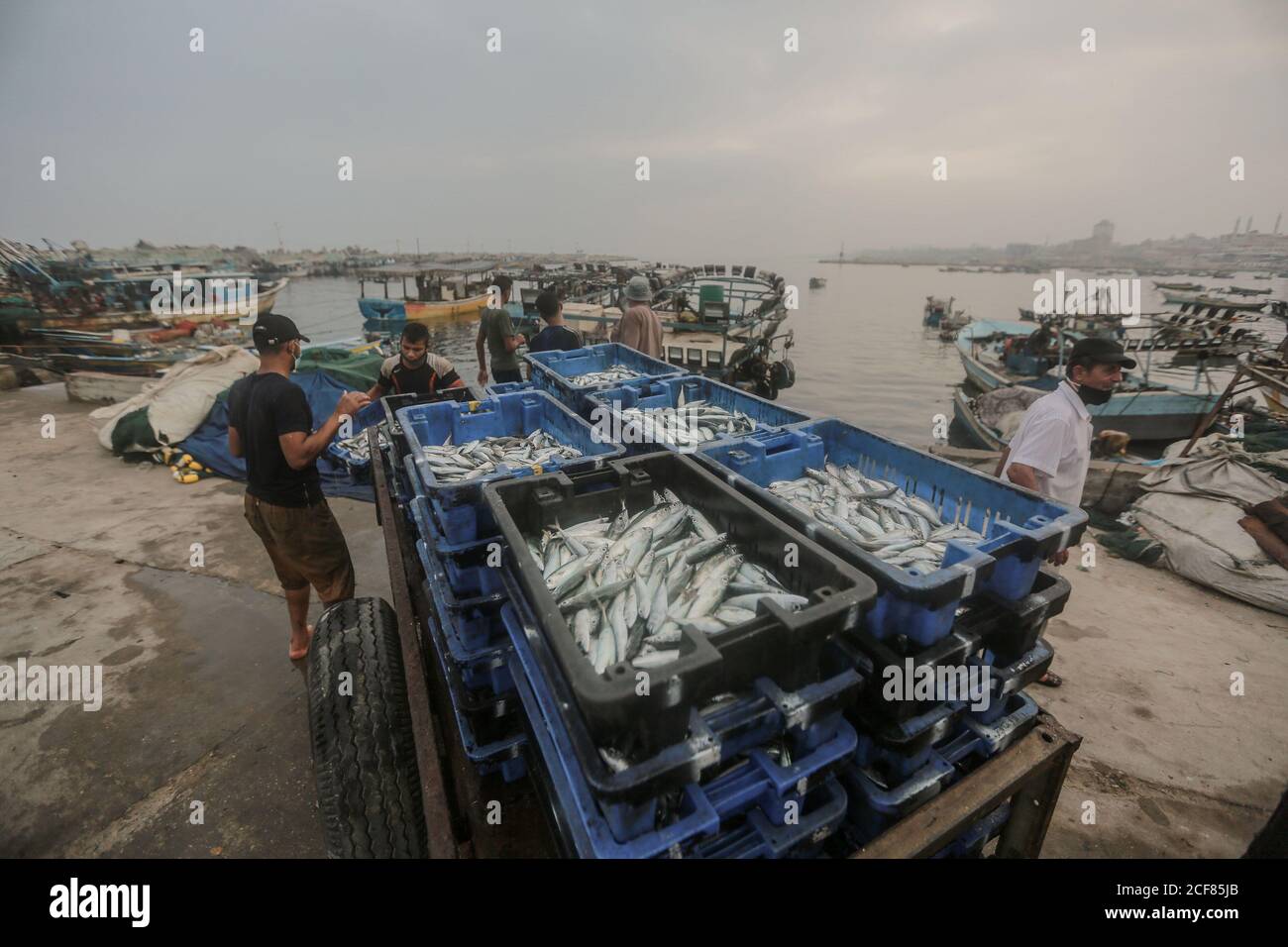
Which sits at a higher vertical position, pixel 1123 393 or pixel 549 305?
pixel 549 305

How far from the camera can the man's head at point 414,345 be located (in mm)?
5449

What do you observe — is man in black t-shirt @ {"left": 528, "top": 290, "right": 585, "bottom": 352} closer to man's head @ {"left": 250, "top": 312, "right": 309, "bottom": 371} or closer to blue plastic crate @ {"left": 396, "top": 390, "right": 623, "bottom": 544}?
blue plastic crate @ {"left": 396, "top": 390, "right": 623, "bottom": 544}

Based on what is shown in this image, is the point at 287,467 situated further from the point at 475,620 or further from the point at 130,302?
the point at 130,302

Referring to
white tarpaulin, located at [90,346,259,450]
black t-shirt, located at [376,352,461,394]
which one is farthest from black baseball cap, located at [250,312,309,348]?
white tarpaulin, located at [90,346,259,450]

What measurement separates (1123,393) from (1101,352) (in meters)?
13.6

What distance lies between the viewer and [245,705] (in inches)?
163

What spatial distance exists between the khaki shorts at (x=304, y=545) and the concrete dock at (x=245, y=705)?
2.70 ft

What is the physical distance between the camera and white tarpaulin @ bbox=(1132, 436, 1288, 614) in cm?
579

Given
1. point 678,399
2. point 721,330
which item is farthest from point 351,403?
point 721,330

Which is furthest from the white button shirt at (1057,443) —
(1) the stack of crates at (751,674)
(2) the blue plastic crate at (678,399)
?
(2) the blue plastic crate at (678,399)

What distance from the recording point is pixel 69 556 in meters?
6.10
